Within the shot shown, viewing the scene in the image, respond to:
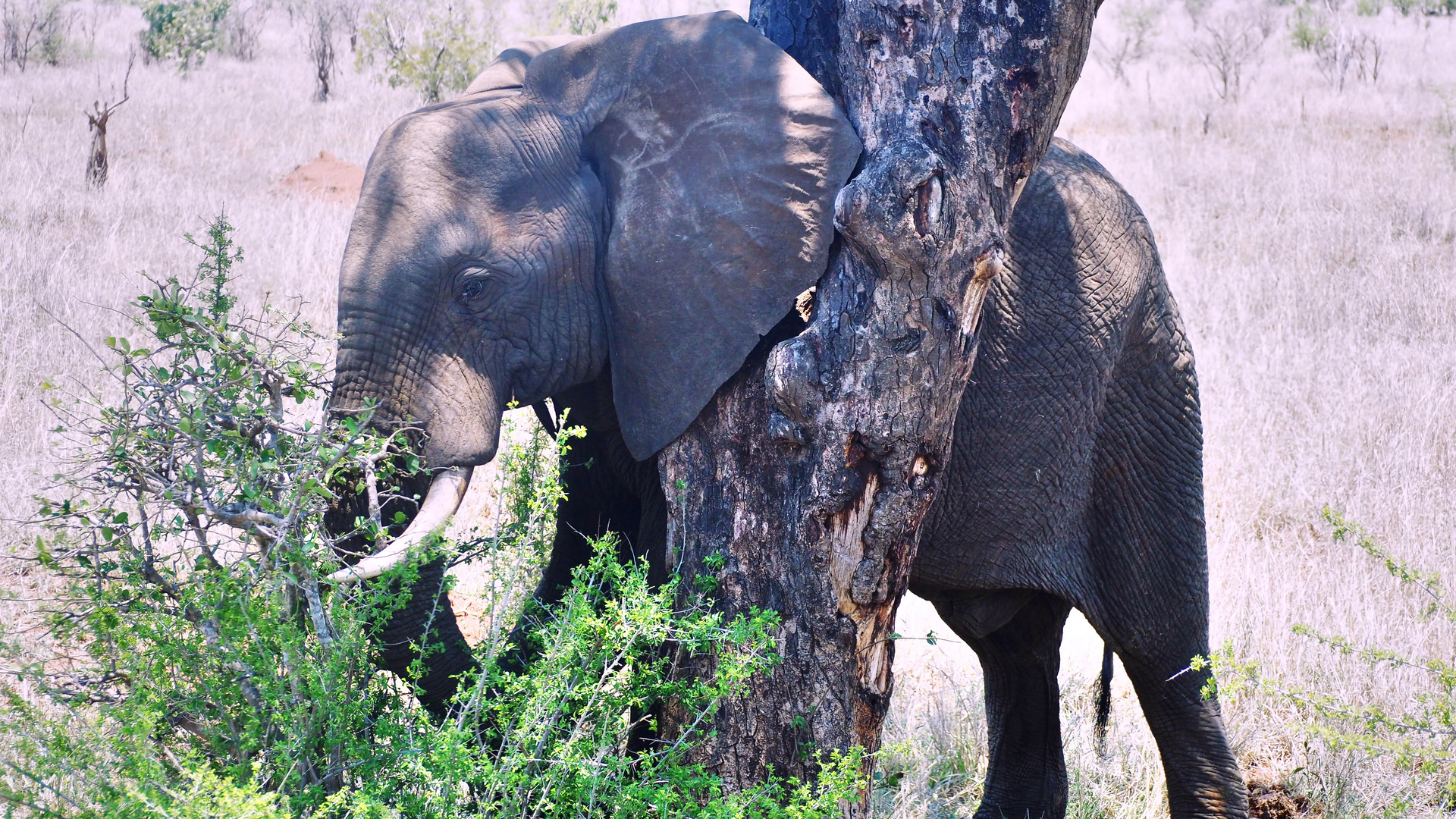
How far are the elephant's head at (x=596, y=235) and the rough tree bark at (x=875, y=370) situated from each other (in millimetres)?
181

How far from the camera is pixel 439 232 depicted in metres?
2.96

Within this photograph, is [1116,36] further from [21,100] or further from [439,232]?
[439,232]

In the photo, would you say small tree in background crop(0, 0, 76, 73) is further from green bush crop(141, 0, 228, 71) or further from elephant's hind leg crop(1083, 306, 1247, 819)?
elephant's hind leg crop(1083, 306, 1247, 819)

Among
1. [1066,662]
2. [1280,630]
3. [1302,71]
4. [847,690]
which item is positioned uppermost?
[1302,71]

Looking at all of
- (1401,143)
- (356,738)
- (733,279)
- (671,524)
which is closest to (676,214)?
(733,279)

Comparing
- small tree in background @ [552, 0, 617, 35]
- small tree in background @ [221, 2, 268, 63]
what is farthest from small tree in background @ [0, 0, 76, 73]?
small tree in background @ [552, 0, 617, 35]

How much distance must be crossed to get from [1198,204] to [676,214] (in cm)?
993

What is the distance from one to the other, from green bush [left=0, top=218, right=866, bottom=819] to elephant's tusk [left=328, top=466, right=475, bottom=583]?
44 millimetres

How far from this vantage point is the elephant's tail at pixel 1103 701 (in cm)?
414

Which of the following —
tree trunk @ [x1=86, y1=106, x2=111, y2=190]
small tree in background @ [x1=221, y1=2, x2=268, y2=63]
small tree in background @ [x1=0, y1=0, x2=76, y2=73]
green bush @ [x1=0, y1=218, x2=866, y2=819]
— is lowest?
green bush @ [x1=0, y1=218, x2=866, y2=819]

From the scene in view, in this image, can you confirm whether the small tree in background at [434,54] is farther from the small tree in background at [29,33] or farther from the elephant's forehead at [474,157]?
the elephant's forehead at [474,157]

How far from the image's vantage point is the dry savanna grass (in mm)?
4500

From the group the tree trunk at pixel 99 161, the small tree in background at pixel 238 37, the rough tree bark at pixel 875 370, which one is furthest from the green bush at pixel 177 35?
the rough tree bark at pixel 875 370

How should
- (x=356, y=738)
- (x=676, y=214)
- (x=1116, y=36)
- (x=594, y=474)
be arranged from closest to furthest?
(x=356, y=738) < (x=676, y=214) < (x=594, y=474) < (x=1116, y=36)
